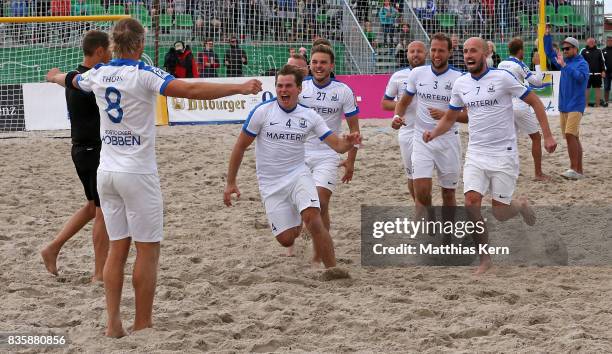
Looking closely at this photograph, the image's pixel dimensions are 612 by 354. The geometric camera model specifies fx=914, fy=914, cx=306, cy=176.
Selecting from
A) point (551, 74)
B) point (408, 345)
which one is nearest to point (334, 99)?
point (408, 345)

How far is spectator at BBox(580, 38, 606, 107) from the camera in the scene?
2083cm

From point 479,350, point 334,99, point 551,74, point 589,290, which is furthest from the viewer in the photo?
point 551,74

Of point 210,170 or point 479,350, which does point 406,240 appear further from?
point 210,170

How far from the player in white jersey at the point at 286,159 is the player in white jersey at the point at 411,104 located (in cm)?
191

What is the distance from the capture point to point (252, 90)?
5051mm

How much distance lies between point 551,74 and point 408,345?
46.4ft

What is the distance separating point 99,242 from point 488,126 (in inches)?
129

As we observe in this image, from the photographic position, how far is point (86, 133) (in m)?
6.80

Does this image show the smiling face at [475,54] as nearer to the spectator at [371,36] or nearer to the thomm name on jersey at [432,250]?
the thomm name on jersey at [432,250]

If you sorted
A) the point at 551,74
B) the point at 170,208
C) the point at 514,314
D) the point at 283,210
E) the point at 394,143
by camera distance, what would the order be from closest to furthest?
the point at 514,314 → the point at 283,210 → the point at 170,208 → the point at 394,143 → the point at 551,74

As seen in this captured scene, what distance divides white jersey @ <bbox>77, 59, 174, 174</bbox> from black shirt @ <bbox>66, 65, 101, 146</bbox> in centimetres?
138

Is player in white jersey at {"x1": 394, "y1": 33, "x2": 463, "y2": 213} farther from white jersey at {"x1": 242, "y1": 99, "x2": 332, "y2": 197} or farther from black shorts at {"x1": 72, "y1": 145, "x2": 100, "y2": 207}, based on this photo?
black shorts at {"x1": 72, "y1": 145, "x2": 100, "y2": 207}

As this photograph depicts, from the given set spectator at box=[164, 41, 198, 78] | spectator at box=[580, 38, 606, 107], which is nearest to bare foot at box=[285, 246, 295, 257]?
spectator at box=[164, 41, 198, 78]

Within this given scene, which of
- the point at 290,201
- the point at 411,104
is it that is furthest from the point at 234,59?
the point at 290,201
